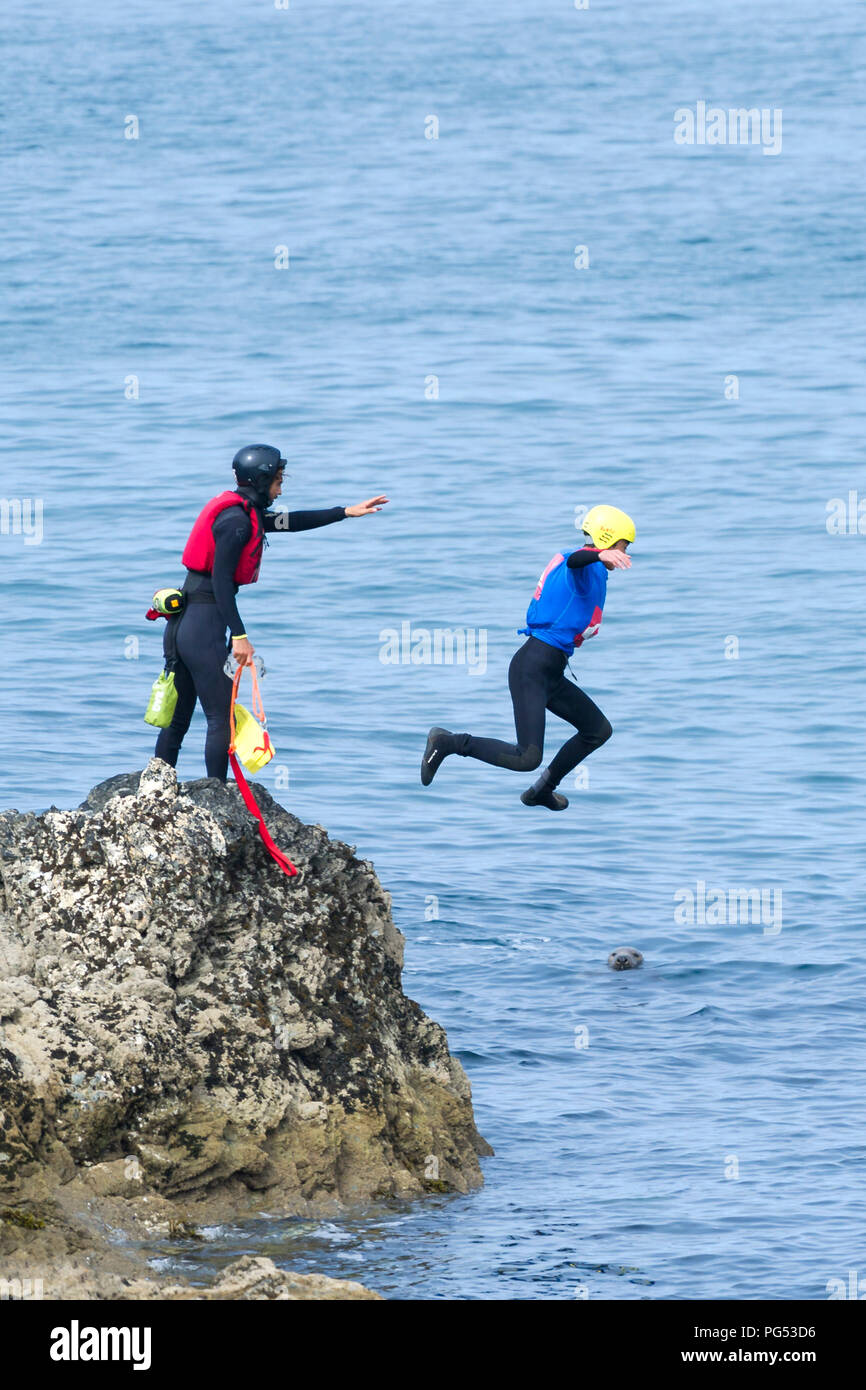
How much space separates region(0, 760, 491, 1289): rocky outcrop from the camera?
495 inches

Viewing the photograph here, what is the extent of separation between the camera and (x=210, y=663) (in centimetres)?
1448

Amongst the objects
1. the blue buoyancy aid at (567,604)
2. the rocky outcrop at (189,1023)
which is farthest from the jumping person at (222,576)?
the blue buoyancy aid at (567,604)

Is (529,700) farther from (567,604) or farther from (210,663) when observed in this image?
(210,663)

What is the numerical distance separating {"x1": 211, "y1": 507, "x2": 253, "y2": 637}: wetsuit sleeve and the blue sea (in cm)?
396

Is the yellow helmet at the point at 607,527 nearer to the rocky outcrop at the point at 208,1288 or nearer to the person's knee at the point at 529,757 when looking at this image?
the person's knee at the point at 529,757

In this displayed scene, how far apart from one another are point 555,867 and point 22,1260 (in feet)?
43.7

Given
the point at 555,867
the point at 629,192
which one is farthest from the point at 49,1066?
the point at 629,192

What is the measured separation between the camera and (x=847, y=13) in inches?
3465

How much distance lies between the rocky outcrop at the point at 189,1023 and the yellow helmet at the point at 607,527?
2847 mm

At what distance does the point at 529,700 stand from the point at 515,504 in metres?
27.0

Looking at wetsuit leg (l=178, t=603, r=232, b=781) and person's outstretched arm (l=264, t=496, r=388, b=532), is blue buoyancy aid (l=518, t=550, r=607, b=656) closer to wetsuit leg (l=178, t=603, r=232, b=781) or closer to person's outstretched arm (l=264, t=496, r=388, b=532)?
person's outstretched arm (l=264, t=496, r=388, b=532)

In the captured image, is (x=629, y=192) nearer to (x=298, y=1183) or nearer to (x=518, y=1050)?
(x=518, y=1050)

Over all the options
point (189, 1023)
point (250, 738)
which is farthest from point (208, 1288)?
point (250, 738)

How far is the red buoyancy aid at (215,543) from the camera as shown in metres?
14.2
